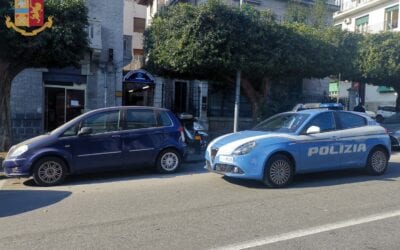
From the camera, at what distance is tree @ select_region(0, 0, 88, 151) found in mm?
11344

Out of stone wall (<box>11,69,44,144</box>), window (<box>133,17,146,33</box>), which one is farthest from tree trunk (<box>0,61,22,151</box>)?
window (<box>133,17,146,33</box>)

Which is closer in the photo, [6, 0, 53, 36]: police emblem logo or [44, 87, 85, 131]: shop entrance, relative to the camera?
[6, 0, 53, 36]: police emblem logo

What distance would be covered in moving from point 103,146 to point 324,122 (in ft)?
15.5

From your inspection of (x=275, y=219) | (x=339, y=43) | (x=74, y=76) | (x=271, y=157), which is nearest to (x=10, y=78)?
(x=74, y=76)

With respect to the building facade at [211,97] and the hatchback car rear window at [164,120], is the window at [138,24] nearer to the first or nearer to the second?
the building facade at [211,97]

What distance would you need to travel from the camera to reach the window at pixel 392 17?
117 feet

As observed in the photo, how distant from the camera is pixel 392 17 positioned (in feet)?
119

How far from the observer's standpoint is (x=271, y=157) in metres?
7.82

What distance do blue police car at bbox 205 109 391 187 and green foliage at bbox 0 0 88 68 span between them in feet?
19.4

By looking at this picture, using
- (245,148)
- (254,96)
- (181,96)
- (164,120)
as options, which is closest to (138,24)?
(181,96)

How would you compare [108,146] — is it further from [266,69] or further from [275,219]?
[266,69]

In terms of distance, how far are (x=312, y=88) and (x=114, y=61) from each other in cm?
1167

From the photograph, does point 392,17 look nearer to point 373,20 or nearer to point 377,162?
point 373,20

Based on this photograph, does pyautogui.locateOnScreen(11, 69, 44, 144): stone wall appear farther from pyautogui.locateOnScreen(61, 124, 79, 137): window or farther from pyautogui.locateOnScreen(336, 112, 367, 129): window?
pyautogui.locateOnScreen(336, 112, 367, 129): window
